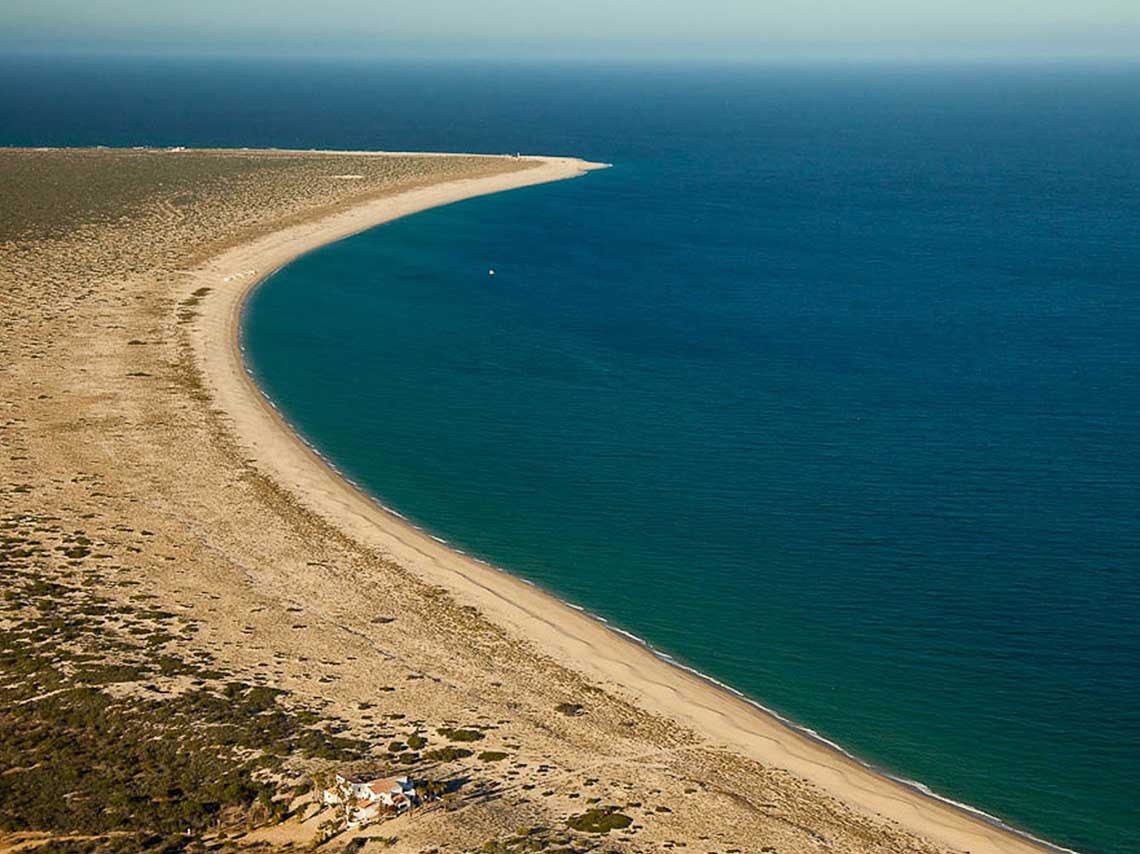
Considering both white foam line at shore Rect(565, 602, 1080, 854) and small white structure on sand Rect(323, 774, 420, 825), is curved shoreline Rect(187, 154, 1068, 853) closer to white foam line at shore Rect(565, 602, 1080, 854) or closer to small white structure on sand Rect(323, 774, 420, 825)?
white foam line at shore Rect(565, 602, 1080, 854)

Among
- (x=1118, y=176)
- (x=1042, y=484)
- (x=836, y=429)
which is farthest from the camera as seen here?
(x=1118, y=176)

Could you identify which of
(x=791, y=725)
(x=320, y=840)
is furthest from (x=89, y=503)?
(x=791, y=725)

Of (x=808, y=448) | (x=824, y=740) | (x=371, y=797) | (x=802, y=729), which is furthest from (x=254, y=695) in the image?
(x=808, y=448)

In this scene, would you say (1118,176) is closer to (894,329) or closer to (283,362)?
(894,329)

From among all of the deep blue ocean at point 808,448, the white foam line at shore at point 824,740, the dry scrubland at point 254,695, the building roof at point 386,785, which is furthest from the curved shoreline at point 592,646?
the building roof at point 386,785

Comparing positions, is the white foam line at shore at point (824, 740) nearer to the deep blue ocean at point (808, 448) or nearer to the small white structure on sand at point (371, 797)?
the deep blue ocean at point (808, 448)

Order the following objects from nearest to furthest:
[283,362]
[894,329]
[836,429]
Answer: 1. [836,429]
2. [283,362]
3. [894,329]

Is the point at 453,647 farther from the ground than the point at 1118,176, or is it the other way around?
the point at 1118,176
